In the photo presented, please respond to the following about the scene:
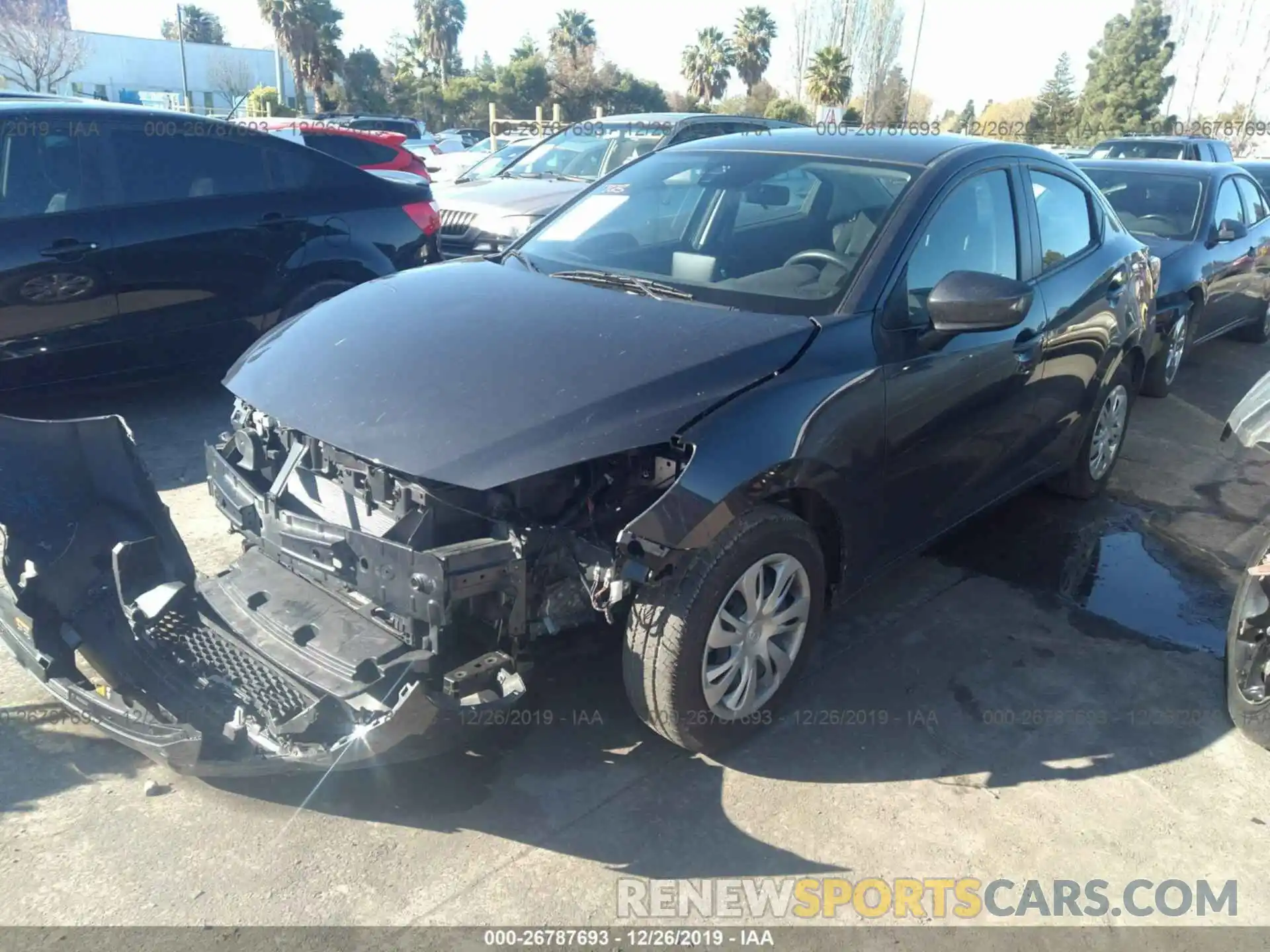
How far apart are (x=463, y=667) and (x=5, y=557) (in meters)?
1.41

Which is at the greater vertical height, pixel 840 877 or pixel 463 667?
pixel 463 667

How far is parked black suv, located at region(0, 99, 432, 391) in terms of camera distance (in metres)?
5.05

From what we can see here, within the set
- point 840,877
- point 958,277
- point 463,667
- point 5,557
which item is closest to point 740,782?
point 840,877

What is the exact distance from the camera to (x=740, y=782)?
116 inches

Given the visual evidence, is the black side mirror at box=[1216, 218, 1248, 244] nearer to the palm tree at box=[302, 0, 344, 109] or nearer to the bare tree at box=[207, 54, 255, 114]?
the palm tree at box=[302, 0, 344, 109]

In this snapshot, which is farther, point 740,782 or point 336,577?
point 740,782

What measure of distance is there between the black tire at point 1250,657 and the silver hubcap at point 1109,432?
5.67 feet

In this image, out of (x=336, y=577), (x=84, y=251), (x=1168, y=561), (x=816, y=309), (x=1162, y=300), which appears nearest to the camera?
(x=336, y=577)

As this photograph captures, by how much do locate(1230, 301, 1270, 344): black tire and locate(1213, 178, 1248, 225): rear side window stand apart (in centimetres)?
146

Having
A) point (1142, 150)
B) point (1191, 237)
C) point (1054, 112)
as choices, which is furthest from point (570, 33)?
point (1191, 237)

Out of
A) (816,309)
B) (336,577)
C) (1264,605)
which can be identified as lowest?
(1264,605)

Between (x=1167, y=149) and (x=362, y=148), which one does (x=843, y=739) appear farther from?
(x=1167, y=149)

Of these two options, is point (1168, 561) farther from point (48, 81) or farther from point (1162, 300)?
point (48, 81)

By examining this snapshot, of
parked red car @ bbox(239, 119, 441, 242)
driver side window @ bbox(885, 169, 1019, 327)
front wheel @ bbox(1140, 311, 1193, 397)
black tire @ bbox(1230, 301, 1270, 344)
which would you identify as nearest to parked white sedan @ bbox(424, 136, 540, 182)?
parked red car @ bbox(239, 119, 441, 242)
